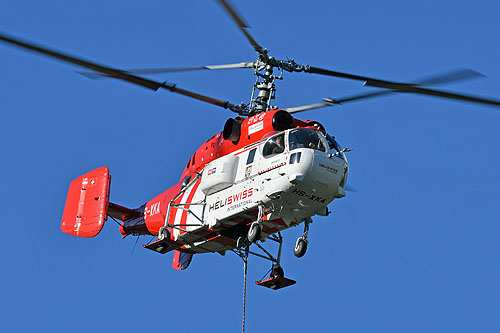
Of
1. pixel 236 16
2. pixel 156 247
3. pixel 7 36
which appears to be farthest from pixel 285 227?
pixel 7 36

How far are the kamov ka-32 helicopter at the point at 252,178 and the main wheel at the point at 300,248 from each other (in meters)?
0.02

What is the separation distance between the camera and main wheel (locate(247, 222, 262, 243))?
21.6 meters

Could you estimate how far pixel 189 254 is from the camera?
26.0 m

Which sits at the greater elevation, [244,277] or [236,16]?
Result: [236,16]

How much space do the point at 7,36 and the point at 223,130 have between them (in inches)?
288

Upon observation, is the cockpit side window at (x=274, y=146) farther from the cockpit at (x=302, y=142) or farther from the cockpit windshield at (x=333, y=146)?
the cockpit windshield at (x=333, y=146)

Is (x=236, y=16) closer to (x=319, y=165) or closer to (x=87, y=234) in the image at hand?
(x=319, y=165)

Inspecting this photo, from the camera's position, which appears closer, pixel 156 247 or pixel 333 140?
pixel 333 140

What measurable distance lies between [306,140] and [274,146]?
781mm

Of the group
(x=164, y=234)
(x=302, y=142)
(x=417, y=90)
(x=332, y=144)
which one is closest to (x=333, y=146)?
(x=332, y=144)

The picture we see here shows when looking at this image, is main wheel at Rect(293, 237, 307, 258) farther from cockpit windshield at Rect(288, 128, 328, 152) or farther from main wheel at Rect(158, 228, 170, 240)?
main wheel at Rect(158, 228, 170, 240)

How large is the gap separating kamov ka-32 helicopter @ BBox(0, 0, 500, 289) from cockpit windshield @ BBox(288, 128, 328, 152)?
0.07 ft

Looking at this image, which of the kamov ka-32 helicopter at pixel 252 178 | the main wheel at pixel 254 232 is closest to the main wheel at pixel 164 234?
the kamov ka-32 helicopter at pixel 252 178

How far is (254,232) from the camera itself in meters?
21.6
